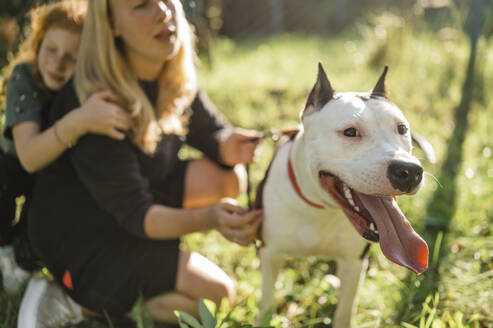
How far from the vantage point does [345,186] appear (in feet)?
4.54

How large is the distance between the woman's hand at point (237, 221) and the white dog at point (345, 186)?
0.06m

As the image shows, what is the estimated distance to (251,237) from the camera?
5.66 ft

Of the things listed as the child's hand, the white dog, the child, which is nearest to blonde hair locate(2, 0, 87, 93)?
the child

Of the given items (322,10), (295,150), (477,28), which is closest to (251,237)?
(295,150)

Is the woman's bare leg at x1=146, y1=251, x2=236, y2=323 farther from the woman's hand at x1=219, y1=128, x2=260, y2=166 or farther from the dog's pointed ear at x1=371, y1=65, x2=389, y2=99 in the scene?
the dog's pointed ear at x1=371, y1=65, x2=389, y2=99

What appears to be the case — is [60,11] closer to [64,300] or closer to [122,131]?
[122,131]

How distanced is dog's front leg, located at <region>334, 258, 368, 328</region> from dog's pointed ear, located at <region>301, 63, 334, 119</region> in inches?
25.0

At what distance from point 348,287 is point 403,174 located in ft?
2.32

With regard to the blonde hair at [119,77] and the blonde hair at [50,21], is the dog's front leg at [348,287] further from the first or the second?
the blonde hair at [50,21]

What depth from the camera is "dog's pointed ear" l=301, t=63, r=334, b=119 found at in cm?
144

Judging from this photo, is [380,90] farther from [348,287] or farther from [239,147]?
[239,147]

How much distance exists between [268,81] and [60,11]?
3427mm

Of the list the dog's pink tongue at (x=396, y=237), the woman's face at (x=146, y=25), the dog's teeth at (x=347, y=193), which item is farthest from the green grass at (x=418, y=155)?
the woman's face at (x=146, y=25)

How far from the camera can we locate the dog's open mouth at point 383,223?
129 cm
